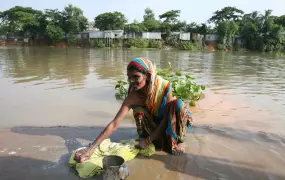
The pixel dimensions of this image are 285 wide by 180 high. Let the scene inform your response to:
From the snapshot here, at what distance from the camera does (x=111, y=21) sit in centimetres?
3173

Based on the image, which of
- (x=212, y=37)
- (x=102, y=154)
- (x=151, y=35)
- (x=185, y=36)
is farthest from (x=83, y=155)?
(x=212, y=37)

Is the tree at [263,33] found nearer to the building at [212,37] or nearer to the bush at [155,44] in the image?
the building at [212,37]

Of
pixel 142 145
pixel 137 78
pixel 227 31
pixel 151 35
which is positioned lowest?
pixel 142 145

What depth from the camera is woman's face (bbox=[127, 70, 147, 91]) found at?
2.35 metres

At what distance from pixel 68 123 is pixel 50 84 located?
3232 mm

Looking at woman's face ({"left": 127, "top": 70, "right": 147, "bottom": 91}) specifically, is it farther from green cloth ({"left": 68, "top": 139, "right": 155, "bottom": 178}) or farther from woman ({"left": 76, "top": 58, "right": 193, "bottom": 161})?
green cloth ({"left": 68, "top": 139, "right": 155, "bottom": 178})

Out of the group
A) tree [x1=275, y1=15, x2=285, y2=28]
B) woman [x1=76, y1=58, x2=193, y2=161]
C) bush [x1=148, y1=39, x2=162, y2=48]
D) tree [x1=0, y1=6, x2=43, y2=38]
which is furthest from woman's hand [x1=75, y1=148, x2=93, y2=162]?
tree [x1=275, y1=15, x2=285, y2=28]

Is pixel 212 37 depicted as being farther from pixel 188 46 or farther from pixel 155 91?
pixel 155 91

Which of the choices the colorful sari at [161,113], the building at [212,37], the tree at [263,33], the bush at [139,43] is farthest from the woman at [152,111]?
the building at [212,37]

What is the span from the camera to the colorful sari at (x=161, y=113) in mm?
2508

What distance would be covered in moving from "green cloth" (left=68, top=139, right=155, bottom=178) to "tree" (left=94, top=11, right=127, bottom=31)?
30333mm

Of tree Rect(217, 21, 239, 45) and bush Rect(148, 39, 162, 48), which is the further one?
bush Rect(148, 39, 162, 48)

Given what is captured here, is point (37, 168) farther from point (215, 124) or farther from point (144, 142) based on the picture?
point (215, 124)

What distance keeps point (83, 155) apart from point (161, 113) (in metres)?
0.91
